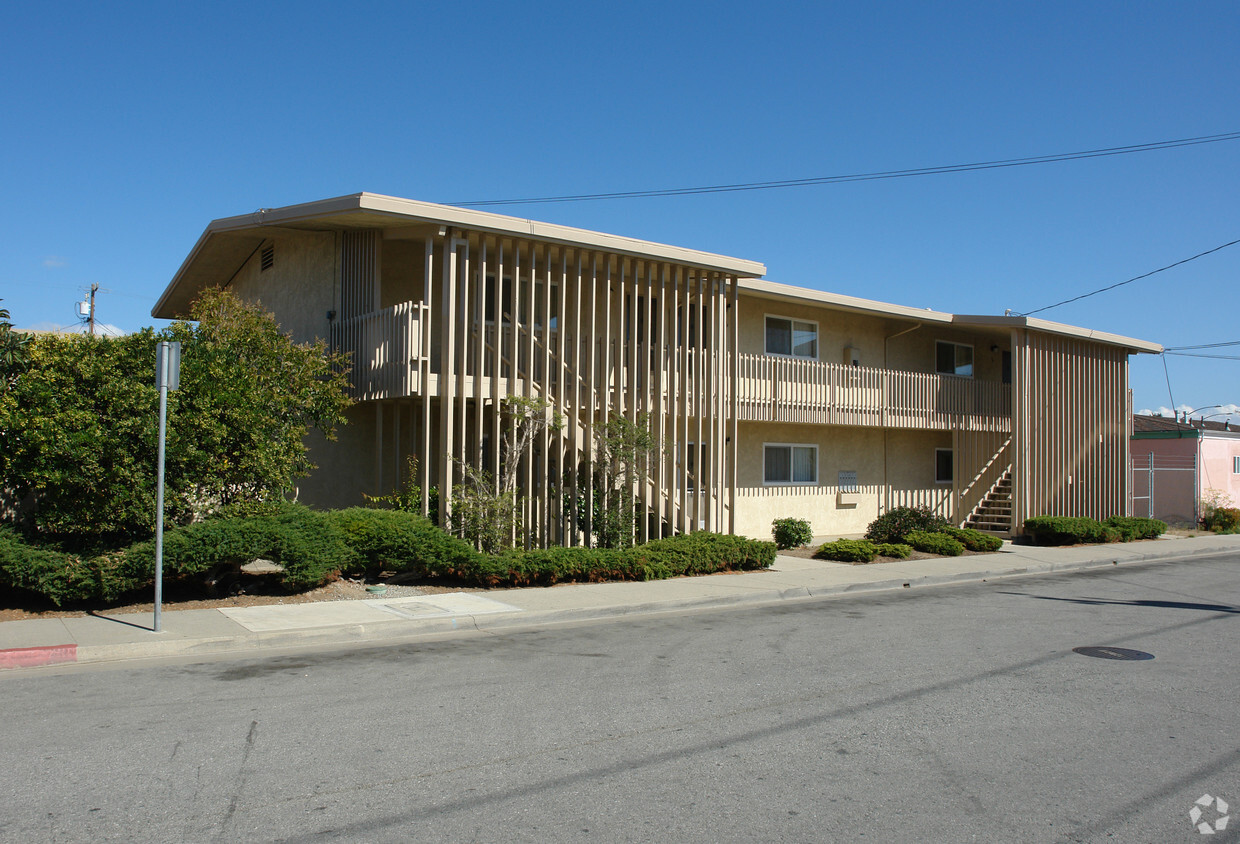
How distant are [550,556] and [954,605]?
19.0 ft

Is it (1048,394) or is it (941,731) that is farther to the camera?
(1048,394)

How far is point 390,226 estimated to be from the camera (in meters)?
14.9

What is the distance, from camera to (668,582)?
14289 mm

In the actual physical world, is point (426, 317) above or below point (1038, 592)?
above

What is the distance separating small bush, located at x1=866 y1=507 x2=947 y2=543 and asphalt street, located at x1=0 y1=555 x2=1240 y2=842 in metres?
10.2

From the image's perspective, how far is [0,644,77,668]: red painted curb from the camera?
826 cm

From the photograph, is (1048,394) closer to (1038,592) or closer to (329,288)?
(1038,592)

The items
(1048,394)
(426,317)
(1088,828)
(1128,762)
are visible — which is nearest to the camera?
(1088,828)

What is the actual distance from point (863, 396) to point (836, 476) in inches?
90.8

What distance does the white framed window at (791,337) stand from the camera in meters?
21.8

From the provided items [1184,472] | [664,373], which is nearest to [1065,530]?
[1184,472]

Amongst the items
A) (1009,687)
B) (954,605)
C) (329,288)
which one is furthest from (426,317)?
(1009,687)

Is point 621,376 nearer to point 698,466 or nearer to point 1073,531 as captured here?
point 698,466

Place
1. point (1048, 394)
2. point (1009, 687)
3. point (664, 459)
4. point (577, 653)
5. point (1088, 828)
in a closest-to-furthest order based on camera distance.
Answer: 1. point (1088, 828)
2. point (1009, 687)
3. point (577, 653)
4. point (664, 459)
5. point (1048, 394)
